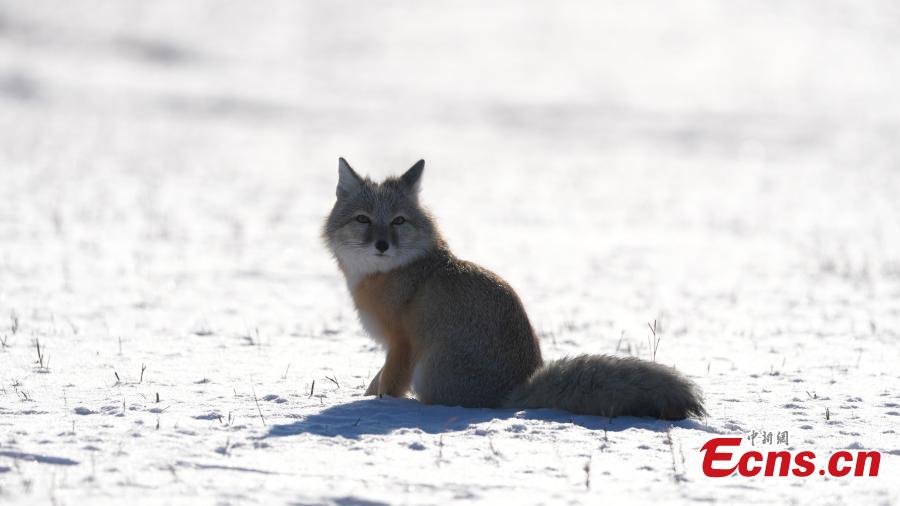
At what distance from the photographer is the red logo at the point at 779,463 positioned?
6.17 metres

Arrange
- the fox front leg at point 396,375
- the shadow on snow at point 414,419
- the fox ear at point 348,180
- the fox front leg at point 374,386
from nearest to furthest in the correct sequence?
1. the shadow on snow at point 414,419
2. the fox front leg at point 396,375
3. the fox front leg at point 374,386
4. the fox ear at point 348,180

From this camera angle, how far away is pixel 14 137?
3095cm

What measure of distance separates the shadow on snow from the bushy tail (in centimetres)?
7

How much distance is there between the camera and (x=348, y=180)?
28.3 feet

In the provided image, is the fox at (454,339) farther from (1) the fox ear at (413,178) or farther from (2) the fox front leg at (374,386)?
(1) the fox ear at (413,178)

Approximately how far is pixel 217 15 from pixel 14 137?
33.4 m

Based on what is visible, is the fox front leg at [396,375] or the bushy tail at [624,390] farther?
the fox front leg at [396,375]

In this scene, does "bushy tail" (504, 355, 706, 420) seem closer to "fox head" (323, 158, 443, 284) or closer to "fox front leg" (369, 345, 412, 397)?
"fox front leg" (369, 345, 412, 397)

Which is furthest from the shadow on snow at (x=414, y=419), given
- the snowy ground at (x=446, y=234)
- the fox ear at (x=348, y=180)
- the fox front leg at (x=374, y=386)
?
the fox ear at (x=348, y=180)

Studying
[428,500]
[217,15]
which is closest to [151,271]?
[428,500]

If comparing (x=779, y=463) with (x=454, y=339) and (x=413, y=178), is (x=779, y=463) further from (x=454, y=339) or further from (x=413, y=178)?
(x=413, y=178)

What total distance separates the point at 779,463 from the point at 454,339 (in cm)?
259

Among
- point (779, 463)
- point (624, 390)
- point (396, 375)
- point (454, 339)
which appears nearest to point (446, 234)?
point (396, 375)

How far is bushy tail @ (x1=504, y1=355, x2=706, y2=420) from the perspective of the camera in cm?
732
